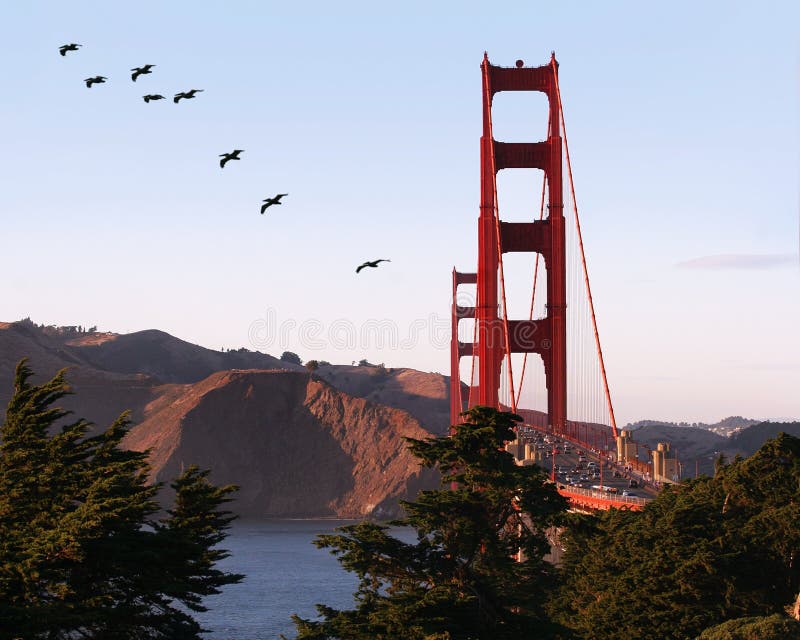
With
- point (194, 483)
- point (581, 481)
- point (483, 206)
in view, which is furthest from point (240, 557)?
point (194, 483)

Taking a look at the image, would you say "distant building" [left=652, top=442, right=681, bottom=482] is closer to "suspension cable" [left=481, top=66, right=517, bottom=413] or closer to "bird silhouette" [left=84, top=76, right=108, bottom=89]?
"suspension cable" [left=481, top=66, right=517, bottom=413]

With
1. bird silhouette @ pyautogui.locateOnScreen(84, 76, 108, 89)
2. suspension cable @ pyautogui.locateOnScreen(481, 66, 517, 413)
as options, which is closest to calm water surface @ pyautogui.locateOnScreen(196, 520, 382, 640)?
suspension cable @ pyautogui.locateOnScreen(481, 66, 517, 413)

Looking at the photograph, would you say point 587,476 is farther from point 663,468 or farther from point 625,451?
point 625,451

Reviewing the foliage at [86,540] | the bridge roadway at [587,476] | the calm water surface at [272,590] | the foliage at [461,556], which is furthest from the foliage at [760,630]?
the calm water surface at [272,590]

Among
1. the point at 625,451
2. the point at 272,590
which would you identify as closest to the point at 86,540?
the point at 625,451

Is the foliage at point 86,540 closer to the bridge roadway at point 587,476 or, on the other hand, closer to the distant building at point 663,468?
the bridge roadway at point 587,476

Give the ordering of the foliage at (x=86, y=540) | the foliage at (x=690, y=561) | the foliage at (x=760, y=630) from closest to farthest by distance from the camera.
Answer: the foliage at (x=86, y=540), the foliage at (x=760, y=630), the foliage at (x=690, y=561)
